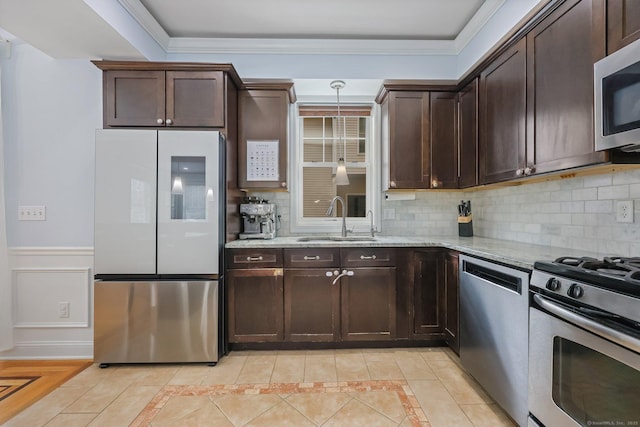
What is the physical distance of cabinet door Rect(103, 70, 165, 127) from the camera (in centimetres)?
243

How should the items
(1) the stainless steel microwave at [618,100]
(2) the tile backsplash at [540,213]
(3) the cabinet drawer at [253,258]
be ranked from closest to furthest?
(1) the stainless steel microwave at [618,100]
(2) the tile backsplash at [540,213]
(3) the cabinet drawer at [253,258]

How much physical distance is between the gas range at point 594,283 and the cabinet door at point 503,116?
0.84m

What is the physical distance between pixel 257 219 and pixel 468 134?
203cm

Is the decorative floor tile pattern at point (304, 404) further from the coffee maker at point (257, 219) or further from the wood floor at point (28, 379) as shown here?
the coffee maker at point (257, 219)

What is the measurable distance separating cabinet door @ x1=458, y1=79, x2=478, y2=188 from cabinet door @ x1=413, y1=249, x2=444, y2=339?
73 cm

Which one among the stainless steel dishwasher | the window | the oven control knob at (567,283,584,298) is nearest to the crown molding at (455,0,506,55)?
the window

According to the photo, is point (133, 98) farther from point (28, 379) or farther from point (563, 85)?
point (563, 85)

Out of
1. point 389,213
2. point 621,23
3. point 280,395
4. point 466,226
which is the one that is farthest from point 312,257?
point 621,23

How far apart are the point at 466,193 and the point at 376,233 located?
103 cm

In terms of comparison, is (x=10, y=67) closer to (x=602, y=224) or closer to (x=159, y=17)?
(x=159, y=17)

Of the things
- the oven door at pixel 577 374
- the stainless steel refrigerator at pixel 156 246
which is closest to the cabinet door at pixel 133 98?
the stainless steel refrigerator at pixel 156 246

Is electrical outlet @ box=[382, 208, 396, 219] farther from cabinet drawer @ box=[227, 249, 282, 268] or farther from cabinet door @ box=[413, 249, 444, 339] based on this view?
cabinet drawer @ box=[227, 249, 282, 268]

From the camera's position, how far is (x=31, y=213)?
2574 millimetres

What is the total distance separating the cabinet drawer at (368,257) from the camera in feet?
8.39
